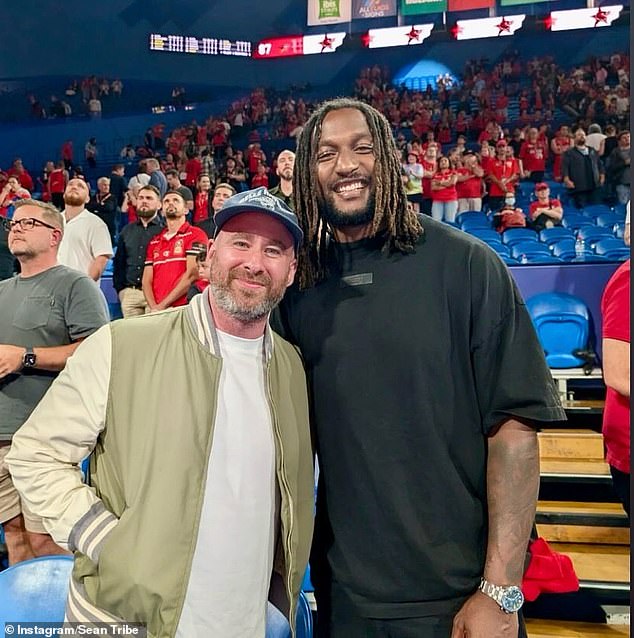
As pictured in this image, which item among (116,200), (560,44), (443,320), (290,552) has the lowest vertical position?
(290,552)

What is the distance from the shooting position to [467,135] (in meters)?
10.2

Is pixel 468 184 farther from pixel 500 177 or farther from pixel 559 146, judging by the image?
pixel 559 146

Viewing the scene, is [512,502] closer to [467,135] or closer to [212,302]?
[212,302]

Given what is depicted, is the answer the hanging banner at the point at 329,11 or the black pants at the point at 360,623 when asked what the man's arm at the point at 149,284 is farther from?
the hanging banner at the point at 329,11

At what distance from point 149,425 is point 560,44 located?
11.3 m

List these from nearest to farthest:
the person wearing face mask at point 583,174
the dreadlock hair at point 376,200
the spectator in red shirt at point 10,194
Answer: the dreadlock hair at point 376,200, the person wearing face mask at point 583,174, the spectator in red shirt at point 10,194

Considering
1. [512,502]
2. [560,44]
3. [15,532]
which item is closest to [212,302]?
[512,502]

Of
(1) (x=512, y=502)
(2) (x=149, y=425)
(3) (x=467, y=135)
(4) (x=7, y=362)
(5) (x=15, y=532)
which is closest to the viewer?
(2) (x=149, y=425)

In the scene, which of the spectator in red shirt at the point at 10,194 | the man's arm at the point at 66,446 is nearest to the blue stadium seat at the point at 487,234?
the spectator in red shirt at the point at 10,194

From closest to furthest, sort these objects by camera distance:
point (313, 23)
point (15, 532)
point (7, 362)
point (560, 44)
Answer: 1. point (7, 362)
2. point (15, 532)
3. point (560, 44)
4. point (313, 23)

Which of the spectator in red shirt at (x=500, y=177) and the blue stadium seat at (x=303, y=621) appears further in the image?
the spectator in red shirt at (x=500, y=177)

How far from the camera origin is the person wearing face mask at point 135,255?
18.4ft

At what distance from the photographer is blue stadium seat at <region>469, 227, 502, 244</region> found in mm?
7746

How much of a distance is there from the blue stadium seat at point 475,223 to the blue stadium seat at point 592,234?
3.66 ft
